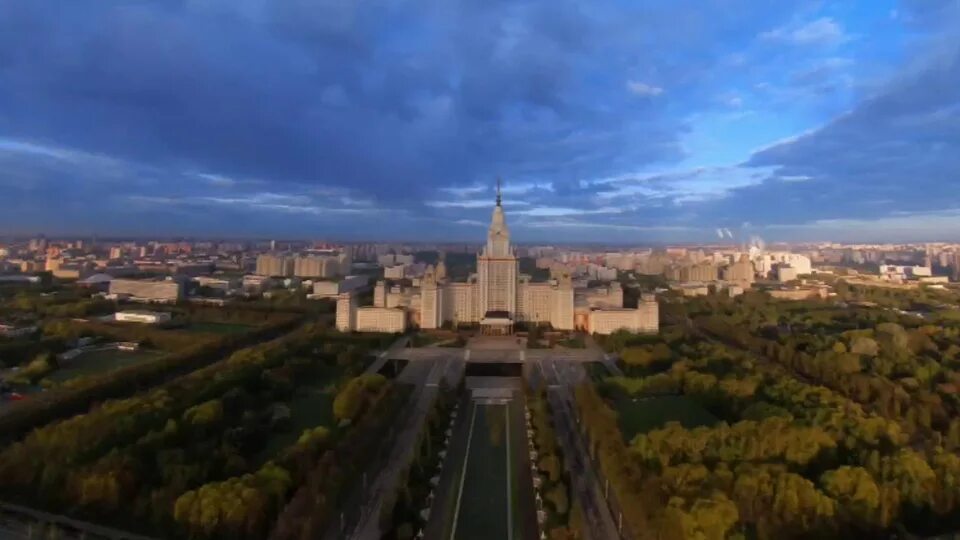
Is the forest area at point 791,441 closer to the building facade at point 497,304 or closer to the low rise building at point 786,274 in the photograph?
the building facade at point 497,304

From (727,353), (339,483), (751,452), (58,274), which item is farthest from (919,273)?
(58,274)

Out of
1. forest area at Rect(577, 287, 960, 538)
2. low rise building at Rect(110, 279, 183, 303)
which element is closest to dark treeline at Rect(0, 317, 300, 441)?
forest area at Rect(577, 287, 960, 538)

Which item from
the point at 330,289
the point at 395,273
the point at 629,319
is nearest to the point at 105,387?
the point at 629,319

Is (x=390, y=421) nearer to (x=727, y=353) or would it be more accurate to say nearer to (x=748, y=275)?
(x=727, y=353)

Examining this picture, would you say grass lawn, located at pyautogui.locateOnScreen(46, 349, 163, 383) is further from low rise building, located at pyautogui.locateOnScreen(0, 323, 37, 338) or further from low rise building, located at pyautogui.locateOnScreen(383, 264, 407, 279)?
low rise building, located at pyautogui.locateOnScreen(383, 264, 407, 279)

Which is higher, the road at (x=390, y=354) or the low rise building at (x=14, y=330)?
the low rise building at (x=14, y=330)

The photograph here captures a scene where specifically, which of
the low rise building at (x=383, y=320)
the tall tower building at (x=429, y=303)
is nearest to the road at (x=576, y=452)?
the tall tower building at (x=429, y=303)

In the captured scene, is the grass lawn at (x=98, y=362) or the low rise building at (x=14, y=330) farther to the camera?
the low rise building at (x=14, y=330)

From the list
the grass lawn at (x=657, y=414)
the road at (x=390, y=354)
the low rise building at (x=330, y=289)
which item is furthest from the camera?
the low rise building at (x=330, y=289)
